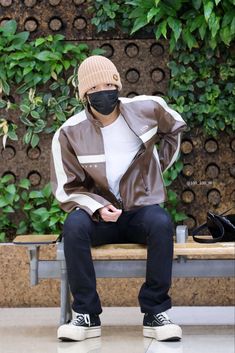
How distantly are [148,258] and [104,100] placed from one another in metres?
0.84

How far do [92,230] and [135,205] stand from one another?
0.27 meters

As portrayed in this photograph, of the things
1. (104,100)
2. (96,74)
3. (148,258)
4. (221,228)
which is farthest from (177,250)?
(96,74)

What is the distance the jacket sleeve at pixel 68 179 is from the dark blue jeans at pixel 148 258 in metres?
0.09

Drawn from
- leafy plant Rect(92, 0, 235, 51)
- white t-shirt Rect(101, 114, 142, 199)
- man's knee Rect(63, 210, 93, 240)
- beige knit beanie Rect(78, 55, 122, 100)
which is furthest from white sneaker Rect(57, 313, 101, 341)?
leafy plant Rect(92, 0, 235, 51)

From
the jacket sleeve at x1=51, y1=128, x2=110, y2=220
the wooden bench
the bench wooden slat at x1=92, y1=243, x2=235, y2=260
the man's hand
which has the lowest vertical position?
the wooden bench

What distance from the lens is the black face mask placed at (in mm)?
4887

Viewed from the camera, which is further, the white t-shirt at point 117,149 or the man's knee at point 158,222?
the white t-shirt at point 117,149

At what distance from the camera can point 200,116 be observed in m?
5.93

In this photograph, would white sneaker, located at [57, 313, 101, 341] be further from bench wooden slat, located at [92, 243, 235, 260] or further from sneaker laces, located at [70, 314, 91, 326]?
bench wooden slat, located at [92, 243, 235, 260]

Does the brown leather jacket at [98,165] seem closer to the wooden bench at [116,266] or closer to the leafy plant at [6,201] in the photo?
the wooden bench at [116,266]

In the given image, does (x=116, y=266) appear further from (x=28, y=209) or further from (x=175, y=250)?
(x=28, y=209)

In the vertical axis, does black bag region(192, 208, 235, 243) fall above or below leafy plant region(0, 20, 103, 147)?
below

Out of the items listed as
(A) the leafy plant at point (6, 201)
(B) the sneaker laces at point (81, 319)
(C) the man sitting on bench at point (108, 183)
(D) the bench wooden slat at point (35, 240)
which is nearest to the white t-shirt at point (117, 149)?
(C) the man sitting on bench at point (108, 183)

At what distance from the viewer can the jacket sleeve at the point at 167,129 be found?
505 centimetres
